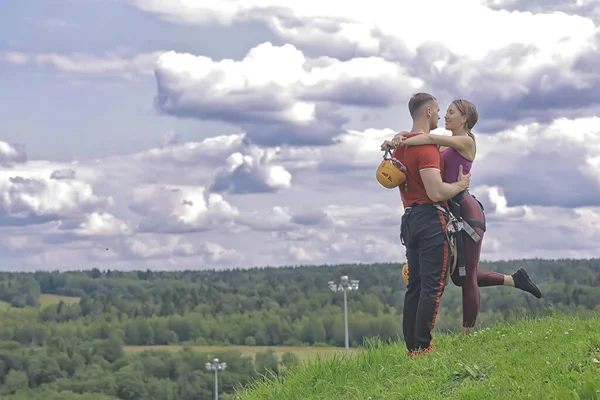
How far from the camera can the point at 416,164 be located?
35.2ft

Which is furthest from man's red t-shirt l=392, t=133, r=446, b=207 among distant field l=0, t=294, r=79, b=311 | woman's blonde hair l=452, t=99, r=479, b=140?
distant field l=0, t=294, r=79, b=311

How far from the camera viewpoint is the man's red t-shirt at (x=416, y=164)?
1062 centimetres

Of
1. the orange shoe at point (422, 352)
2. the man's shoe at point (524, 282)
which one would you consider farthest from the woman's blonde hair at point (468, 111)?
the orange shoe at point (422, 352)

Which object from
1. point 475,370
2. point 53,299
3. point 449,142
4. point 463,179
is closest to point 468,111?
point 449,142

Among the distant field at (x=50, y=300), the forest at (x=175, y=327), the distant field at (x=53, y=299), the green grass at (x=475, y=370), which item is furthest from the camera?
the distant field at (x=53, y=299)

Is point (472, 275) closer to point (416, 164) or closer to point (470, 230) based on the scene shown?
point (470, 230)

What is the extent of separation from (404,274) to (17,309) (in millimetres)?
173181

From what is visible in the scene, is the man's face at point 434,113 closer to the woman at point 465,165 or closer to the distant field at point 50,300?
the woman at point 465,165

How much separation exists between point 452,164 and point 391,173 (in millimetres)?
779

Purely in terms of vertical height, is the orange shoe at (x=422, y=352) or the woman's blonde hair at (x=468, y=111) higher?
the woman's blonde hair at (x=468, y=111)

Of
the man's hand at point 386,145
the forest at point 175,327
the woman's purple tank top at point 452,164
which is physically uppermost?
the man's hand at point 386,145

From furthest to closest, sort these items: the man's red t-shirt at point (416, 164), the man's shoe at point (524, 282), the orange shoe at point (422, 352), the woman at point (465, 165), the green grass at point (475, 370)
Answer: the man's shoe at point (524, 282) < the orange shoe at point (422, 352) < the woman at point (465, 165) < the man's red t-shirt at point (416, 164) < the green grass at point (475, 370)

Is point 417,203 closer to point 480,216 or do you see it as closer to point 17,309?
point 480,216

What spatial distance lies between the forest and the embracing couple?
3000 inches
